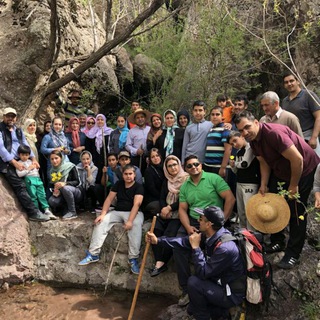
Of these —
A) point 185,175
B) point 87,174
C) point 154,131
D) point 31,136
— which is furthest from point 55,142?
point 185,175

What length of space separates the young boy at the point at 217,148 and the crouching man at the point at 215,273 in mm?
1536

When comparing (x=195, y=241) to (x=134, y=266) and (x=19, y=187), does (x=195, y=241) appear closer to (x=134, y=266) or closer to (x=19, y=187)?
(x=134, y=266)

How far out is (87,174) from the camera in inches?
255

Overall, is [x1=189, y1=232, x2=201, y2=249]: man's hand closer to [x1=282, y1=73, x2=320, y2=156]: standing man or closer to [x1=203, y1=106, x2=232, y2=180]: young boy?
[x1=203, y1=106, x2=232, y2=180]: young boy

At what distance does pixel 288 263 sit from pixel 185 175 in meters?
1.95

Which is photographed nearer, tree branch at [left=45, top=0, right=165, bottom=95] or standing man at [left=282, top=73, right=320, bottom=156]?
standing man at [left=282, top=73, right=320, bottom=156]

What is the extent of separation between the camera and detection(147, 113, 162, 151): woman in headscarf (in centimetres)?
611

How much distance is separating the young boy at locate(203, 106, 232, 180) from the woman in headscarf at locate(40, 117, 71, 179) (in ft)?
9.42

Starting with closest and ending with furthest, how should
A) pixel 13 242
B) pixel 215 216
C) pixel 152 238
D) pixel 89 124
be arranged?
pixel 215 216 < pixel 152 238 < pixel 13 242 < pixel 89 124

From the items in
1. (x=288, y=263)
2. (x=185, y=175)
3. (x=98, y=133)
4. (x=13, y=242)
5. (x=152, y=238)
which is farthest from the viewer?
(x=98, y=133)

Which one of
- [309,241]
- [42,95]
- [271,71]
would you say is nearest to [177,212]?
[309,241]

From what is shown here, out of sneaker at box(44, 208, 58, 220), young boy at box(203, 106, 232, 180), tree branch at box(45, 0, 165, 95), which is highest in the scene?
tree branch at box(45, 0, 165, 95)

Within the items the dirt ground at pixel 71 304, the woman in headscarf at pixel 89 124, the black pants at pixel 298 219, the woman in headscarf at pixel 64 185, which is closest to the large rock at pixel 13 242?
the dirt ground at pixel 71 304

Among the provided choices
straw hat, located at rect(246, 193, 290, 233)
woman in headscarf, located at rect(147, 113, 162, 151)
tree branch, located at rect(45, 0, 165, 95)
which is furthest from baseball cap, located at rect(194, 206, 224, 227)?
tree branch, located at rect(45, 0, 165, 95)
